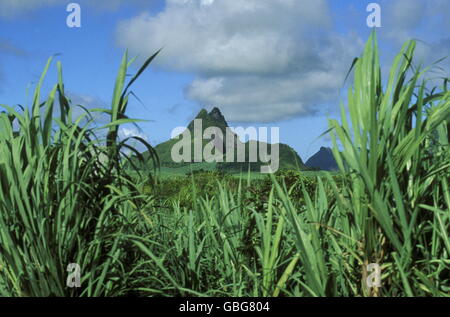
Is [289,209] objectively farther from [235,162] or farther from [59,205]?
[235,162]

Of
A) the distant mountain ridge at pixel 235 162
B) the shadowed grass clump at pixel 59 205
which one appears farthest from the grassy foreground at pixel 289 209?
the distant mountain ridge at pixel 235 162

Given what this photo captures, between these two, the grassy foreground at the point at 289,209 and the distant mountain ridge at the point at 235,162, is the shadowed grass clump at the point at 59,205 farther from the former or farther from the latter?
the distant mountain ridge at the point at 235,162

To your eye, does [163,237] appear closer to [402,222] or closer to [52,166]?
[52,166]

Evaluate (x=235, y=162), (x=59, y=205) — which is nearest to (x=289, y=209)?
(x=59, y=205)

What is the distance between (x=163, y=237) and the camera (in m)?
2.96

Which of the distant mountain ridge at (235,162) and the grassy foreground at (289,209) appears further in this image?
the distant mountain ridge at (235,162)

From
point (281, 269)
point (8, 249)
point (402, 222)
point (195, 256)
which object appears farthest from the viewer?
point (195, 256)

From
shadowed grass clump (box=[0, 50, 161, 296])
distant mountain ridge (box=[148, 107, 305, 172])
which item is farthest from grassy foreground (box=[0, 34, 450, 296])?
distant mountain ridge (box=[148, 107, 305, 172])

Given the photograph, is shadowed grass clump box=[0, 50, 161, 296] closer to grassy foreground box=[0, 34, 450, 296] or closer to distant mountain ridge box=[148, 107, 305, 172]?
grassy foreground box=[0, 34, 450, 296]

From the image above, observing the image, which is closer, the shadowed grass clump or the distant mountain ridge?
the shadowed grass clump
